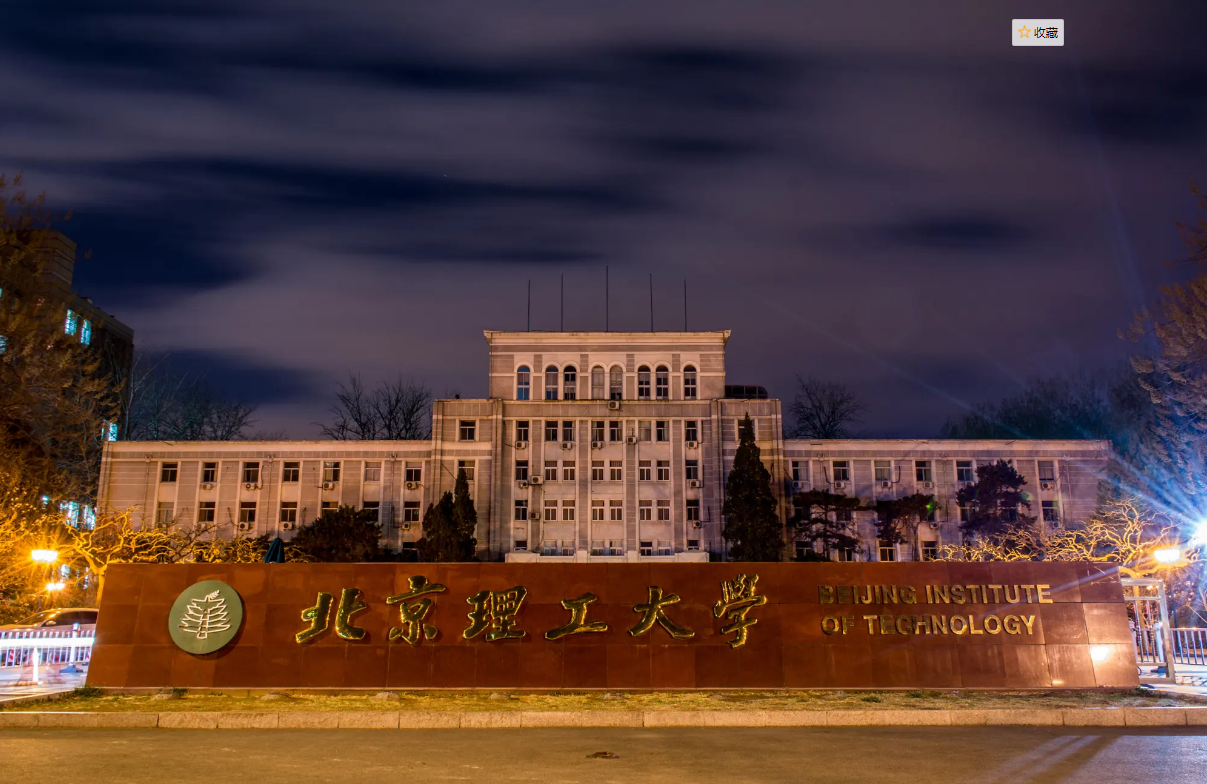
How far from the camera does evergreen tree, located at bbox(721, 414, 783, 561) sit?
40.1m

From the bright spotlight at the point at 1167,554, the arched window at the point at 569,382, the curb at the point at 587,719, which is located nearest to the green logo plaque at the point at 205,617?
the curb at the point at 587,719

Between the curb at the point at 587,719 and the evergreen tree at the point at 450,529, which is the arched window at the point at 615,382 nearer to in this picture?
the evergreen tree at the point at 450,529

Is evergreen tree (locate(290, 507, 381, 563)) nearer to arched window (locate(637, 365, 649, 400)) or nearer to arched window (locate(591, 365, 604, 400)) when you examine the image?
arched window (locate(591, 365, 604, 400))

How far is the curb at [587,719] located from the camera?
A: 416 inches

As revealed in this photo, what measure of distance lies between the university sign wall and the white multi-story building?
3111 centimetres

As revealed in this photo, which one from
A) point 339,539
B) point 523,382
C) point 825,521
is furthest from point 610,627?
point 523,382

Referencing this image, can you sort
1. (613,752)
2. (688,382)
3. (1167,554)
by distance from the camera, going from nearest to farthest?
(613,752), (1167,554), (688,382)

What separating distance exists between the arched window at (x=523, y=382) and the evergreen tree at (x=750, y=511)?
1242 cm

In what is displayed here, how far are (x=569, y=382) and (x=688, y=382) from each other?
6.23 metres

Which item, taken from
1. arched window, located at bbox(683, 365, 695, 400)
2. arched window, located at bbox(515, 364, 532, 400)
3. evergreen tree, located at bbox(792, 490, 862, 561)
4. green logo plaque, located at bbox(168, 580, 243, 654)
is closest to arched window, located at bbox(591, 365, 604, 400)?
arched window, located at bbox(515, 364, 532, 400)

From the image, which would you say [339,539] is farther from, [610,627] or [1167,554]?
[1167,554]

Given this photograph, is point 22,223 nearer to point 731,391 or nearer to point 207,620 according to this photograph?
point 207,620

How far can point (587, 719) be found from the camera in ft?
35.3

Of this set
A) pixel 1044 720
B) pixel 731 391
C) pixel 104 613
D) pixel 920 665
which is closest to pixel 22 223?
pixel 104 613
